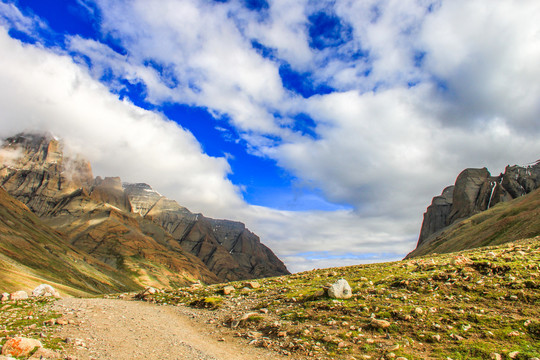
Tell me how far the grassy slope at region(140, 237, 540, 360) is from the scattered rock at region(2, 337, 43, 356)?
10.9m

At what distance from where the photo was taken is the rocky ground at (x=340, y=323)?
14922 millimetres

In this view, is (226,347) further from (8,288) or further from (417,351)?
(8,288)

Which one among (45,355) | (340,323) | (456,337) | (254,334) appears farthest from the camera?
(254,334)

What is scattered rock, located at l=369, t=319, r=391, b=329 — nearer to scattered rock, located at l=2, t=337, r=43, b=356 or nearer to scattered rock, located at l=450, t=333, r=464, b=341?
scattered rock, located at l=450, t=333, r=464, b=341

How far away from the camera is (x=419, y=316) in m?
17.8

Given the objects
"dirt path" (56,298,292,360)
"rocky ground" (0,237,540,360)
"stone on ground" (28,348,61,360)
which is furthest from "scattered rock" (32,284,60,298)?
"stone on ground" (28,348,61,360)

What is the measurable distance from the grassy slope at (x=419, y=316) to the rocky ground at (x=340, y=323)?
0.06m

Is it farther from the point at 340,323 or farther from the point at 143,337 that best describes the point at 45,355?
the point at 340,323

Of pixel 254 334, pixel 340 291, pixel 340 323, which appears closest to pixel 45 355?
pixel 254 334

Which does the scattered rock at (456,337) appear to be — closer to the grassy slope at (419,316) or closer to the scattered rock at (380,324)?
the grassy slope at (419,316)

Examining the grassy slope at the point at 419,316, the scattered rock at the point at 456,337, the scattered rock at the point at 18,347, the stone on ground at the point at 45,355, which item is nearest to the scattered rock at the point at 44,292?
the grassy slope at the point at 419,316

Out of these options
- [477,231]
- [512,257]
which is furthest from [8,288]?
[477,231]

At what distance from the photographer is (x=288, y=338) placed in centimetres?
1747

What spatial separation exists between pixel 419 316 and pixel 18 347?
66.9 ft
